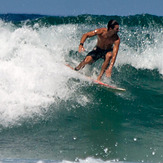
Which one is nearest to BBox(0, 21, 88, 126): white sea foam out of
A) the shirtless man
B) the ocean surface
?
the ocean surface

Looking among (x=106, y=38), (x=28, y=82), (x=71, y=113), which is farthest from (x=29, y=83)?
(x=106, y=38)

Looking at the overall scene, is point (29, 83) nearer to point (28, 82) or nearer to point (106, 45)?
point (28, 82)

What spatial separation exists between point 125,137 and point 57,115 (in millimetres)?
1217

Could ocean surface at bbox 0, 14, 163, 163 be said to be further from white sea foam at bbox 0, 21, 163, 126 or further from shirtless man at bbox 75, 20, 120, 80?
shirtless man at bbox 75, 20, 120, 80

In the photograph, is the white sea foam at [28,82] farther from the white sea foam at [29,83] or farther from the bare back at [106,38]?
the bare back at [106,38]

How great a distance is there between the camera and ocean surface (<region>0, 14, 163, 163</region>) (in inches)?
151

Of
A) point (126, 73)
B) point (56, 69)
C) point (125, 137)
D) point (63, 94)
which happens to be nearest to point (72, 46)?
point (126, 73)

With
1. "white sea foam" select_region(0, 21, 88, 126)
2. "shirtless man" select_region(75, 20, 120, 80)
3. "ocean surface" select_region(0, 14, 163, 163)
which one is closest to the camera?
"ocean surface" select_region(0, 14, 163, 163)

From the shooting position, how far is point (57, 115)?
16.3ft

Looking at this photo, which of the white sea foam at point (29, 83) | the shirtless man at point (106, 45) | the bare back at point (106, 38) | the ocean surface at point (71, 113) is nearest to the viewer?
the ocean surface at point (71, 113)

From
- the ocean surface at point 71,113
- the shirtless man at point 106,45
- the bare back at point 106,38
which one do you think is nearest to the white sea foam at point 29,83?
the ocean surface at point 71,113

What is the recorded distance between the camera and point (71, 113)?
5.18 m

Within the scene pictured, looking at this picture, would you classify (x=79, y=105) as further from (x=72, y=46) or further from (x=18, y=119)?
(x=72, y=46)

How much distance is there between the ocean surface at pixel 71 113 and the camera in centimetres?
383
